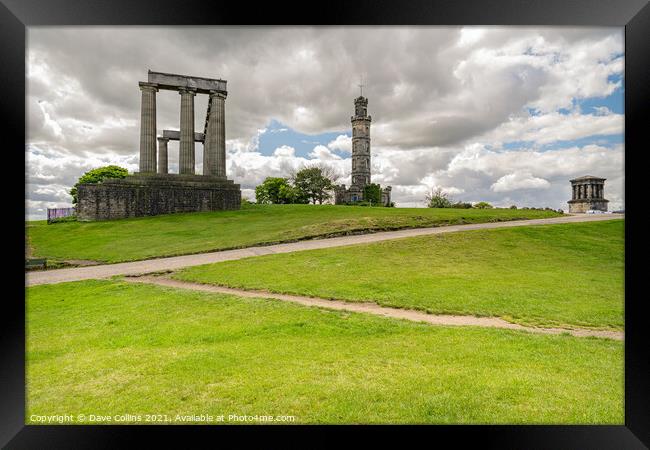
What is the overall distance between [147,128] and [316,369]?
3359 cm

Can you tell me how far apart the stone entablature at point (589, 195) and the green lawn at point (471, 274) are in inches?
720

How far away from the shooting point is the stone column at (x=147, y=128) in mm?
31312

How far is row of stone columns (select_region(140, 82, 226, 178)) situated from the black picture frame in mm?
31909

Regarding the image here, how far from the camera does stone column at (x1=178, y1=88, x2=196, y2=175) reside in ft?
107

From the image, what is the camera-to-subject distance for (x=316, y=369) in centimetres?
430

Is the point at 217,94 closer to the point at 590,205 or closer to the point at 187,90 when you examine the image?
the point at 187,90

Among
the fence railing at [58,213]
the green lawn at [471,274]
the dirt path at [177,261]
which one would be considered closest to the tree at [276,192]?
the fence railing at [58,213]

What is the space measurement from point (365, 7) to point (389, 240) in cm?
1318

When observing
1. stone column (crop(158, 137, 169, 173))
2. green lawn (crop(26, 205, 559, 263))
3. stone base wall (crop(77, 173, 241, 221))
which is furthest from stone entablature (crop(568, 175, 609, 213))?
stone column (crop(158, 137, 169, 173))

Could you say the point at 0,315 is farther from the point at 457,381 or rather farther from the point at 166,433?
the point at 457,381

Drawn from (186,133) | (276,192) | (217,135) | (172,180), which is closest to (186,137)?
(186,133)

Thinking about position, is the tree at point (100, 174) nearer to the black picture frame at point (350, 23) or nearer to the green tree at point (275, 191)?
A: the green tree at point (275, 191)

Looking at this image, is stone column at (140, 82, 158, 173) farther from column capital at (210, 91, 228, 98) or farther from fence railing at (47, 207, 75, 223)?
fence railing at (47, 207, 75, 223)

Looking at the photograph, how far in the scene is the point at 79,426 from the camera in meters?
2.81
